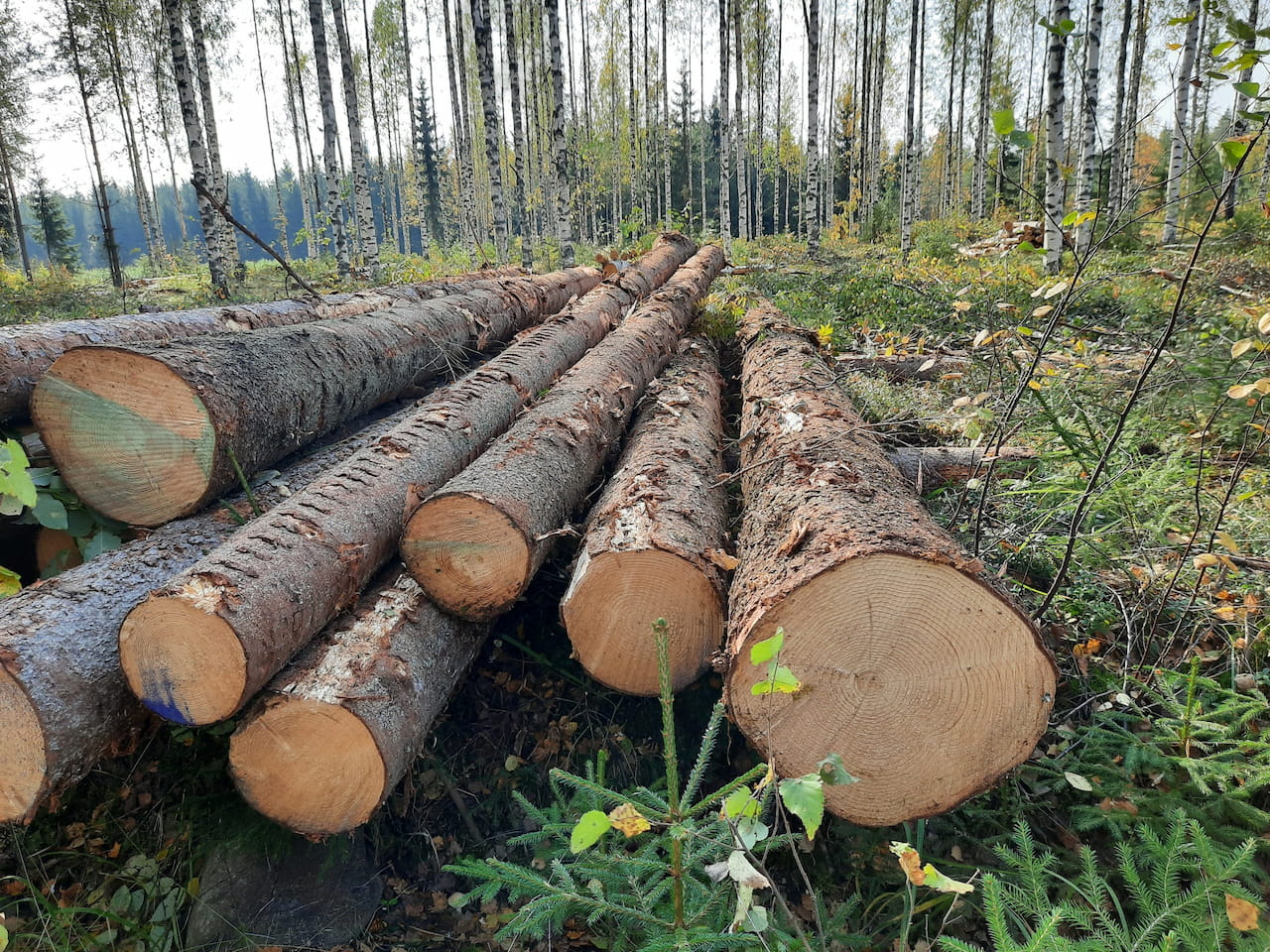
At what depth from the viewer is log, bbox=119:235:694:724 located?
1.93 m

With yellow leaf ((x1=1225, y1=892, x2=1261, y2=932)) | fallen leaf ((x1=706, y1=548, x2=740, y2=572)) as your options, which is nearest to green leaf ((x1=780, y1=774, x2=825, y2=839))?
yellow leaf ((x1=1225, y1=892, x2=1261, y2=932))

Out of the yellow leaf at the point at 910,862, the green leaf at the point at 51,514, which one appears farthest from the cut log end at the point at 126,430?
the yellow leaf at the point at 910,862

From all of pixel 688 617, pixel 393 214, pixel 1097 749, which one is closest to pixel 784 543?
pixel 688 617

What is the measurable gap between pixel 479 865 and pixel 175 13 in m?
13.1

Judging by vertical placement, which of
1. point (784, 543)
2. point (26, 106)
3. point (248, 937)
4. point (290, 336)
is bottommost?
point (248, 937)

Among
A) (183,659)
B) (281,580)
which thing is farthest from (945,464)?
(183,659)

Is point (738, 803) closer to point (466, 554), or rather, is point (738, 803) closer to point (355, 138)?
point (466, 554)

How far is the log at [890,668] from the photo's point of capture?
5.55 ft

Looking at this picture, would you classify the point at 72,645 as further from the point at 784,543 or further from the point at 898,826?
the point at 898,826

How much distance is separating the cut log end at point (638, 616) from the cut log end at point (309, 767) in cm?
75

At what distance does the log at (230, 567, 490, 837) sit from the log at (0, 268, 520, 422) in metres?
1.95

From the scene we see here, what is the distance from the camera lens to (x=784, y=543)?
2020mm

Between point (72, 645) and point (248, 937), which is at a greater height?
point (72, 645)

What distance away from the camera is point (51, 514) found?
8.41ft
